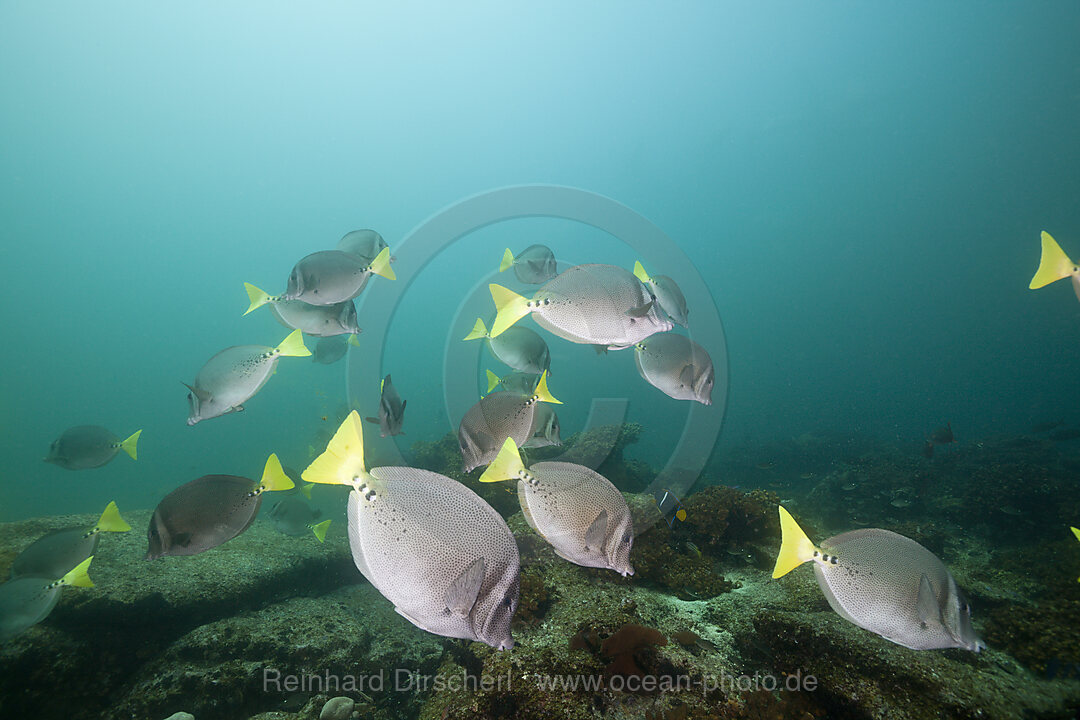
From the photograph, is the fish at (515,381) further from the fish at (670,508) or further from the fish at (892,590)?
the fish at (892,590)

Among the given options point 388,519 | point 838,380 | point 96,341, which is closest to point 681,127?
point 838,380

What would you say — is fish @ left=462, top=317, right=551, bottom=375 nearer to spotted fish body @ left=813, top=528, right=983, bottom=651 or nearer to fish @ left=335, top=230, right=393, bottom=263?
fish @ left=335, top=230, right=393, bottom=263

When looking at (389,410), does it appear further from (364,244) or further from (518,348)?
(364,244)

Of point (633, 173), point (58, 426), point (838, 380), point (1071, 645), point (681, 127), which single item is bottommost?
point (58, 426)

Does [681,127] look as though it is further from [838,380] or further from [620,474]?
[620,474]

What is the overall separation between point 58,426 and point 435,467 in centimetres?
9140

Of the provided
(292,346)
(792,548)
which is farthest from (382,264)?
(792,548)

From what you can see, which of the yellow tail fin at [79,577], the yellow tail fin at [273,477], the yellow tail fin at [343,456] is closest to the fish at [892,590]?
the yellow tail fin at [343,456]

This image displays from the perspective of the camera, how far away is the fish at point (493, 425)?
313cm

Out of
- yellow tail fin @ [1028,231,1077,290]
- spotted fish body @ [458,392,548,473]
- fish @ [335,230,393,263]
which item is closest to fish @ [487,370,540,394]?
spotted fish body @ [458,392,548,473]

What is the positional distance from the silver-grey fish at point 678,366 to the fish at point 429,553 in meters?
2.04

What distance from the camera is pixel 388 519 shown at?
1.89 m

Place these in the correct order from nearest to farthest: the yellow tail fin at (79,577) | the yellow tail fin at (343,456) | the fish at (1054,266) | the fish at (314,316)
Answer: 1. the yellow tail fin at (343,456)
2. the fish at (1054,266)
3. the yellow tail fin at (79,577)
4. the fish at (314,316)

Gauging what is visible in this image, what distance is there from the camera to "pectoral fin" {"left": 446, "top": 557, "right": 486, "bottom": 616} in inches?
70.1
